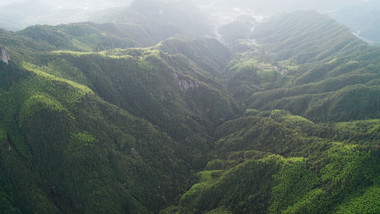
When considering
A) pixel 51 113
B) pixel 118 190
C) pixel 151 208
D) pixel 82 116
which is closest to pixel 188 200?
pixel 151 208

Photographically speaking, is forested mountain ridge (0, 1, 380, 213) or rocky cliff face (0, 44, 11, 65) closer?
forested mountain ridge (0, 1, 380, 213)

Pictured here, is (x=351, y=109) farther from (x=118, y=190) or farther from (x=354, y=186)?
(x=118, y=190)

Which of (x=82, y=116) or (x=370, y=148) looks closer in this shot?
(x=370, y=148)

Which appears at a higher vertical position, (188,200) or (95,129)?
(95,129)

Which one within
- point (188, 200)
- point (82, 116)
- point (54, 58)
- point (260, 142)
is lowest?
point (188, 200)

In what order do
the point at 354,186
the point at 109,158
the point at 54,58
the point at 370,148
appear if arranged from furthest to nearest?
1. the point at 54,58
2. the point at 109,158
3. the point at 370,148
4. the point at 354,186

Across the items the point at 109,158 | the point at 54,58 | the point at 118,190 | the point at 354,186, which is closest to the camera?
the point at 354,186

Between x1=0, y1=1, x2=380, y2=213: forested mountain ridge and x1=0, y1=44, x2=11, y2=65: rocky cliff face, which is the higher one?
x1=0, y1=44, x2=11, y2=65: rocky cliff face

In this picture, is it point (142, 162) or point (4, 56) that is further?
point (142, 162)

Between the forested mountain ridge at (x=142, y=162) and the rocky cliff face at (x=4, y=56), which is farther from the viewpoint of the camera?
the rocky cliff face at (x=4, y=56)

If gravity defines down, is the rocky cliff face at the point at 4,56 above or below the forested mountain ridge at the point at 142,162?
above

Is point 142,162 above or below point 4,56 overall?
below
